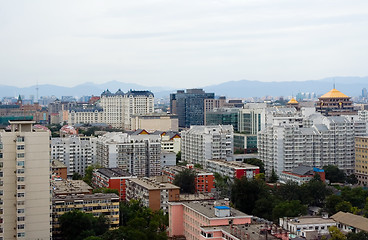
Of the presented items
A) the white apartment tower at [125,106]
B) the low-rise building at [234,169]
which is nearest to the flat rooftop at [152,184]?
the low-rise building at [234,169]

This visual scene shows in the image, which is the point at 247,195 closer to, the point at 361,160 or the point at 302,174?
the point at 302,174

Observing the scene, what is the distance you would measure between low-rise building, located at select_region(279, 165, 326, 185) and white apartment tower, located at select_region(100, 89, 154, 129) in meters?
33.9

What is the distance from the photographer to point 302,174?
97.3 feet

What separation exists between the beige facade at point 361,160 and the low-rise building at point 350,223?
13.1 m

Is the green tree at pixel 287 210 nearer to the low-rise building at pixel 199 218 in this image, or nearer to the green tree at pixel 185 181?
the low-rise building at pixel 199 218

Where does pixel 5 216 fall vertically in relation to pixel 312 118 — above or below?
below

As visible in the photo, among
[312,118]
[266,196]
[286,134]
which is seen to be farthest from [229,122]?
[266,196]

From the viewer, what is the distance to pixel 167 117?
5647 cm

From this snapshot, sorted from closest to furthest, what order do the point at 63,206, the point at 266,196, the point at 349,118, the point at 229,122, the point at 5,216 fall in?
1. the point at 5,216
2. the point at 63,206
3. the point at 266,196
4. the point at 349,118
5. the point at 229,122

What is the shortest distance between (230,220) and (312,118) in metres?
20.3

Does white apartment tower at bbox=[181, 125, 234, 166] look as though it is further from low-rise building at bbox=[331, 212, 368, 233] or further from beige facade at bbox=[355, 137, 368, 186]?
low-rise building at bbox=[331, 212, 368, 233]

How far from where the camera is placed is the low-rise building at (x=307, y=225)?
17.9m

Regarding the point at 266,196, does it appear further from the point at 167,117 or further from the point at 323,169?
the point at 167,117

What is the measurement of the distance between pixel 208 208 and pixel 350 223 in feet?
14.8
